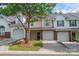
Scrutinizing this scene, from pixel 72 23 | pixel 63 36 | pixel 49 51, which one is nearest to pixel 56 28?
pixel 63 36

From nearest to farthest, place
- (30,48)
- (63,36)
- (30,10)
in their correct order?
(30,48) → (30,10) → (63,36)

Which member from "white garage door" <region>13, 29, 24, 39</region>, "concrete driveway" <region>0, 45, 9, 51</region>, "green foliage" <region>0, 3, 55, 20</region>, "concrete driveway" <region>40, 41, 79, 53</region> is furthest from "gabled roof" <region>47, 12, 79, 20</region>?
"concrete driveway" <region>0, 45, 9, 51</region>

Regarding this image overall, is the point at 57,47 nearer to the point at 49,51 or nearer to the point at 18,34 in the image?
the point at 49,51

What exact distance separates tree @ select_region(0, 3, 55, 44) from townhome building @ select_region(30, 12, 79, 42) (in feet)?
0.31

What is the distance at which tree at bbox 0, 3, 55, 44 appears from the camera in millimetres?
5723

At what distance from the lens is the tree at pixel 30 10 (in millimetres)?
5723

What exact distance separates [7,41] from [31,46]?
1.47ft

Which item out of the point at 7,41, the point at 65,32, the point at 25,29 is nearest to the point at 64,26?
the point at 65,32

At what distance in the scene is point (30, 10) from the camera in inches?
230

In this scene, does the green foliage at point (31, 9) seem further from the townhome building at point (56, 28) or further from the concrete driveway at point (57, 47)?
the concrete driveway at point (57, 47)

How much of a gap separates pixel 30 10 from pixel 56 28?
0.59m

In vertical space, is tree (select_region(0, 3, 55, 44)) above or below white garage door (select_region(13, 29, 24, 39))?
above

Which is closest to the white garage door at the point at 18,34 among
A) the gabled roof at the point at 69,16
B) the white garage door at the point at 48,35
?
the white garage door at the point at 48,35

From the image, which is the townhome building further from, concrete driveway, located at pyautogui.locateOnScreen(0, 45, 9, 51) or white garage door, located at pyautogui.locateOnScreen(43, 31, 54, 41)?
concrete driveway, located at pyautogui.locateOnScreen(0, 45, 9, 51)
